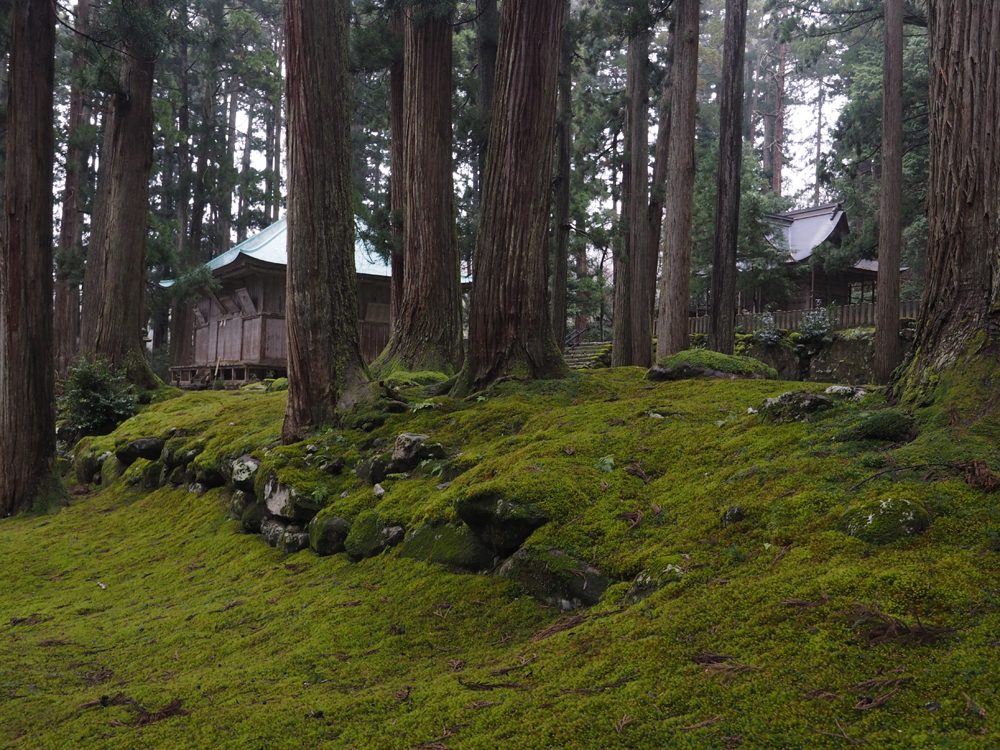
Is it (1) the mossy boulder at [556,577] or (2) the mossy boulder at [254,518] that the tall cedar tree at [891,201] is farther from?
(1) the mossy boulder at [556,577]

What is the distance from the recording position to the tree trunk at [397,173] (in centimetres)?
1131

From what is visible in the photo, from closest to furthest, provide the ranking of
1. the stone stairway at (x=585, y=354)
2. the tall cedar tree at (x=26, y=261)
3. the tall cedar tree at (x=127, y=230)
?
the tall cedar tree at (x=26, y=261) → the tall cedar tree at (x=127, y=230) → the stone stairway at (x=585, y=354)

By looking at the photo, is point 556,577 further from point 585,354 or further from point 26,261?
point 585,354

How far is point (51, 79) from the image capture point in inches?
363

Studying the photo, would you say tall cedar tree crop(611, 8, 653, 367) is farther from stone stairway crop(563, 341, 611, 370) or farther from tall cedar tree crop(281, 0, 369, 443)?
tall cedar tree crop(281, 0, 369, 443)

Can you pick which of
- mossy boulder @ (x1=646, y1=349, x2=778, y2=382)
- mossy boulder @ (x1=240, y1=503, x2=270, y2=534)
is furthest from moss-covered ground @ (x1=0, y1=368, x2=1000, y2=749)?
mossy boulder @ (x1=646, y1=349, x2=778, y2=382)

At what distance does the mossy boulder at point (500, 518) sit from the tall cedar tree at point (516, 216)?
2945 mm

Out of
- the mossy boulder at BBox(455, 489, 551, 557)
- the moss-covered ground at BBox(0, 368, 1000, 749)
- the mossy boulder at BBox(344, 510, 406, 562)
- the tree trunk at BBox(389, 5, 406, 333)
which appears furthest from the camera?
the tree trunk at BBox(389, 5, 406, 333)

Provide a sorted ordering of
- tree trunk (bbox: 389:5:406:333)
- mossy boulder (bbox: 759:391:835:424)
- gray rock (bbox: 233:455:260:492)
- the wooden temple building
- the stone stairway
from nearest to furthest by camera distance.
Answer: mossy boulder (bbox: 759:391:835:424) < gray rock (bbox: 233:455:260:492) < tree trunk (bbox: 389:5:406:333) < the wooden temple building < the stone stairway

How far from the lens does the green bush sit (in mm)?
12672

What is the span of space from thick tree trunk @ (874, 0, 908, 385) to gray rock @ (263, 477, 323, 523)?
39.0ft

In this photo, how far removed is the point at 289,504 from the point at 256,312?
51.8 ft

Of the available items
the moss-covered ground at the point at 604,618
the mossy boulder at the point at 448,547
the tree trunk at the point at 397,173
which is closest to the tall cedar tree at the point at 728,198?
the moss-covered ground at the point at 604,618

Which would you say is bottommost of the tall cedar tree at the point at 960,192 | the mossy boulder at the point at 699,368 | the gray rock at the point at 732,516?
Answer: the gray rock at the point at 732,516
